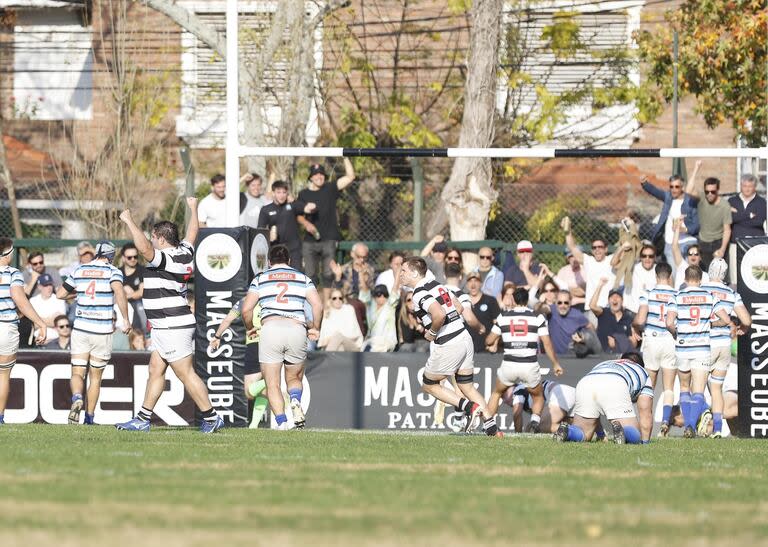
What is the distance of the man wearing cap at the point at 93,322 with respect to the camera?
15648 millimetres

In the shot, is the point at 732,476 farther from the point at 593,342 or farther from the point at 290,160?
the point at 290,160

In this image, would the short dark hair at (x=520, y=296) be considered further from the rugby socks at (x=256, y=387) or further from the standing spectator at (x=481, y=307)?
the rugby socks at (x=256, y=387)

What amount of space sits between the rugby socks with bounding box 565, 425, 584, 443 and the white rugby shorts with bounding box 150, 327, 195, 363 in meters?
3.51

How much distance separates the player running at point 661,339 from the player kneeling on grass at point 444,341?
2.32 metres

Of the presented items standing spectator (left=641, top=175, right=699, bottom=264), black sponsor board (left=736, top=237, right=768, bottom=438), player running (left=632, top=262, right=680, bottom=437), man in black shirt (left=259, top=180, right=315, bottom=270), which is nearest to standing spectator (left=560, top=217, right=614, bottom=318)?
standing spectator (left=641, top=175, right=699, bottom=264)

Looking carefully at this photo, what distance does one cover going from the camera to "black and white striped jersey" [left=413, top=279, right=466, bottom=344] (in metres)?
14.4

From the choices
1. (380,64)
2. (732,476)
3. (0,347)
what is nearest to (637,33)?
(380,64)

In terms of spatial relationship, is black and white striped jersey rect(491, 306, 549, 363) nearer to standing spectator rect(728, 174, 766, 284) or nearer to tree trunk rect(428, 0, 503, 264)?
standing spectator rect(728, 174, 766, 284)

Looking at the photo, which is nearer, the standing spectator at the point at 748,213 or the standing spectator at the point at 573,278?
the standing spectator at the point at 748,213

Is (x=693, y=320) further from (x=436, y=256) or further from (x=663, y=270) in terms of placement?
(x=436, y=256)

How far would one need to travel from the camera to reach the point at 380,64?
25.8 m

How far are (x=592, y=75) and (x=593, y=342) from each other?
9143 mm

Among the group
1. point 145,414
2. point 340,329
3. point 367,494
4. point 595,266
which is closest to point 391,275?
point 340,329

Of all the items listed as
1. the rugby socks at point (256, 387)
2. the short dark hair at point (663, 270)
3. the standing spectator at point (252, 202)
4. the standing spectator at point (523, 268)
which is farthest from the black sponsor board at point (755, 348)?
the standing spectator at point (252, 202)
